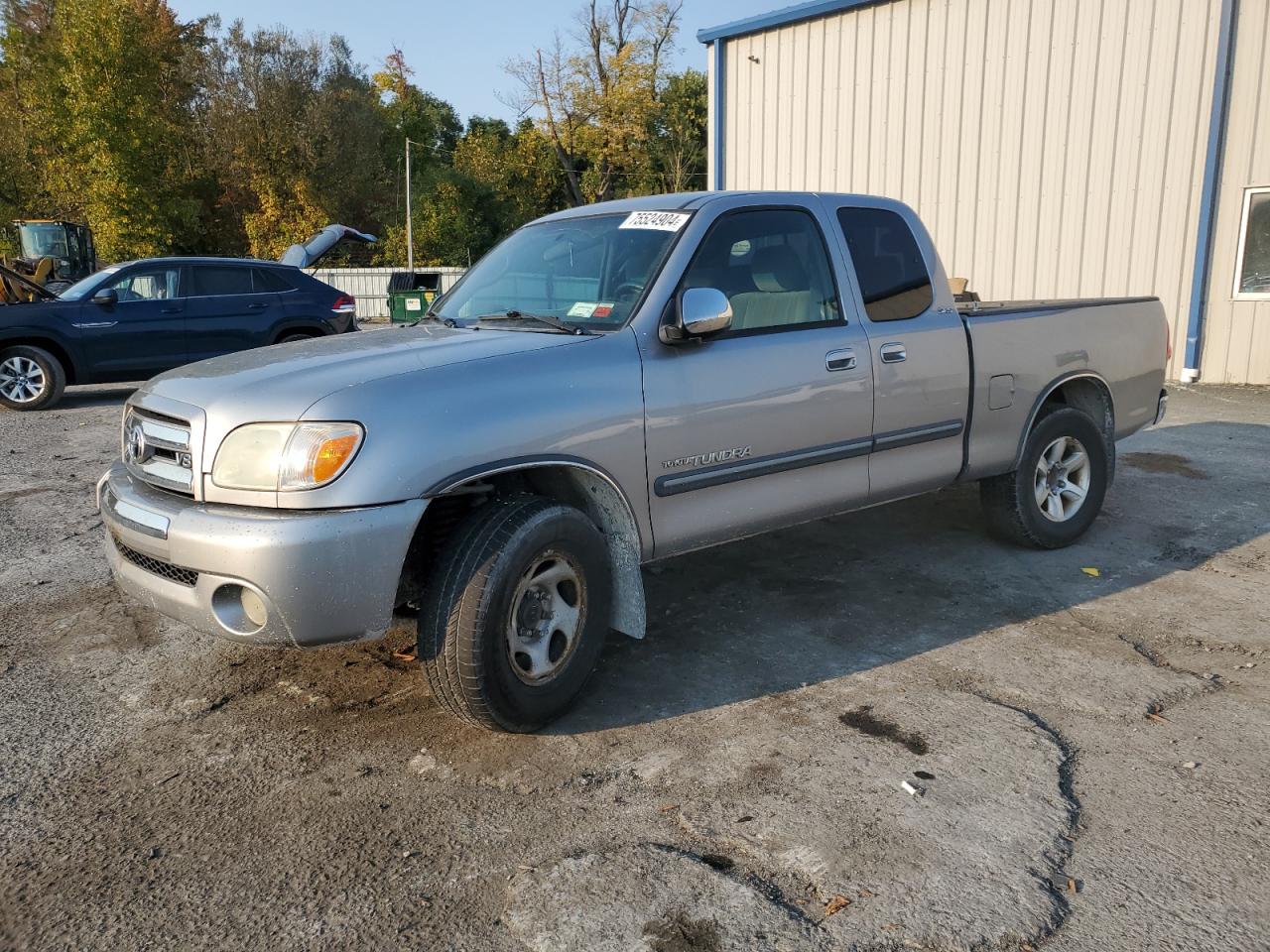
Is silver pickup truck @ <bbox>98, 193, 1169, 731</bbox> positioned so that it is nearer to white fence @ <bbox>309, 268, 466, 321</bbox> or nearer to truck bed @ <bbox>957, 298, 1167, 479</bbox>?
truck bed @ <bbox>957, 298, 1167, 479</bbox>

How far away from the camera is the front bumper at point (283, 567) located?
9.31ft

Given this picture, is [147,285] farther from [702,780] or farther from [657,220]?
[702,780]

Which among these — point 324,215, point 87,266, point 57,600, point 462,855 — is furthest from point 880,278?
point 324,215

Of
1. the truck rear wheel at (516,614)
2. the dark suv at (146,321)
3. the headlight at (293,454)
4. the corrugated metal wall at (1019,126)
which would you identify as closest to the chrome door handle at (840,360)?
the truck rear wheel at (516,614)

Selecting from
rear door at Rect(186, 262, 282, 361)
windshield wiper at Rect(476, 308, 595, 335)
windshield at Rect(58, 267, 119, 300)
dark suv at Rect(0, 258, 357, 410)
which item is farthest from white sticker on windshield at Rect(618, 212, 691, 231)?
windshield at Rect(58, 267, 119, 300)

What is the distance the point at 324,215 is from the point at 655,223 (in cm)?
3662

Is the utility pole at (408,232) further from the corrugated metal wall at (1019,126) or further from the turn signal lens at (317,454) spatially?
the turn signal lens at (317,454)

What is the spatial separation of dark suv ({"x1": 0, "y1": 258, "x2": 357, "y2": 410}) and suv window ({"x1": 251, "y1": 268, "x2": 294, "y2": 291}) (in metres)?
0.01

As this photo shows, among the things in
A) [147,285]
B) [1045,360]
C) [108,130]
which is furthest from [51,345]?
[108,130]

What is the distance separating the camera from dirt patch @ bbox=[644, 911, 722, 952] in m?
2.29

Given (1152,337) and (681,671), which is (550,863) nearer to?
(681,671)

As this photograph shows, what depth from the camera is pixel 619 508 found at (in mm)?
3541

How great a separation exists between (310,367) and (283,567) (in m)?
0.76

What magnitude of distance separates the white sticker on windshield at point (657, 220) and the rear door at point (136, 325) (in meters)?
8.65
